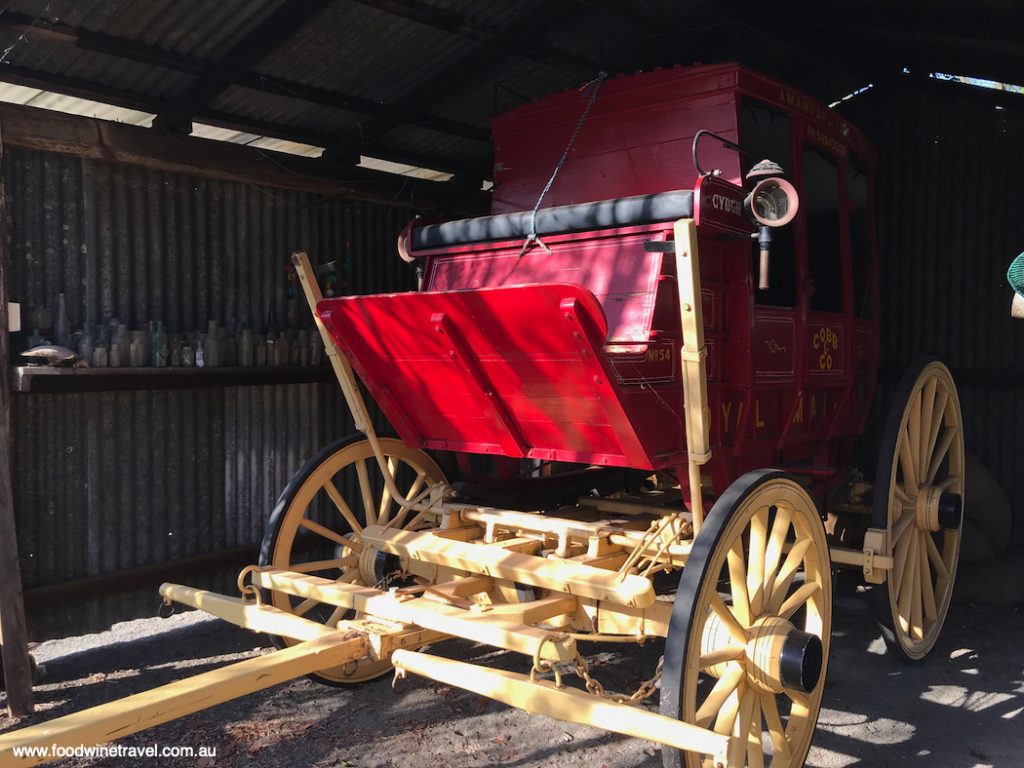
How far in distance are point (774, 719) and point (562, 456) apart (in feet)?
3.89

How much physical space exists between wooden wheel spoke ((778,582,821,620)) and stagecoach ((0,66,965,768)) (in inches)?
0.4

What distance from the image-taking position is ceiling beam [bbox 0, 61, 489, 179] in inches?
153

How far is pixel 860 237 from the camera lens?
4.67 meters

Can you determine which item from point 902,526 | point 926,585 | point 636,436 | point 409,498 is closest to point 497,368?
point 636,436

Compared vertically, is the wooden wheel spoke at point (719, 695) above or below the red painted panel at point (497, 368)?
below

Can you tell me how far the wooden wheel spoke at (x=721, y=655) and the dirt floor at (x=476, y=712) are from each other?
82cm

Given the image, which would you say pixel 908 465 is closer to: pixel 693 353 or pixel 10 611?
pixel 693 353

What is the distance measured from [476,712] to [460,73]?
3.33m

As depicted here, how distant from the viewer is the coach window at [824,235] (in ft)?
13.6

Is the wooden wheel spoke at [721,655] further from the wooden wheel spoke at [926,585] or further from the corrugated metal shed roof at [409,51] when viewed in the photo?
the corrugated metal shed roof at [409,51]

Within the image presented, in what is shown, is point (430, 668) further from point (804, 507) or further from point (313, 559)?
point (313, 559)

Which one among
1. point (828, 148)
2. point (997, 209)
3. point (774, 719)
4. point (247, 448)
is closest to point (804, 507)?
point (774, 719)

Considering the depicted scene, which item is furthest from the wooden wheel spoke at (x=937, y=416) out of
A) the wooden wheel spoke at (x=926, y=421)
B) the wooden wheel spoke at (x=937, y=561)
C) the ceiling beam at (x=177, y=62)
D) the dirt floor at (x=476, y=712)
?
the ceiling beam at (x=177, y=62)

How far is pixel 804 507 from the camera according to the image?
3.15 m
